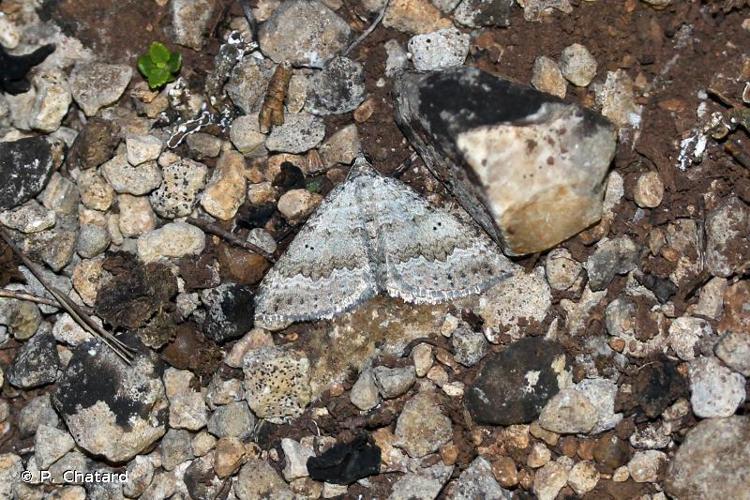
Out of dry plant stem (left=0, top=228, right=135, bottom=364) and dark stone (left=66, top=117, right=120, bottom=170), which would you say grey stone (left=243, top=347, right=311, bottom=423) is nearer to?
dry plant stem (left=0, top=228, right=135, bottom=364)

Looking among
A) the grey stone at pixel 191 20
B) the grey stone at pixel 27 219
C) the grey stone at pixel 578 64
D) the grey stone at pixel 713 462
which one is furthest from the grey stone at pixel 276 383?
the grey stone at pixel 578 64

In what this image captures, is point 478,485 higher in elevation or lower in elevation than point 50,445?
higher

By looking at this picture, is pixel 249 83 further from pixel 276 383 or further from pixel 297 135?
pixel 276 383

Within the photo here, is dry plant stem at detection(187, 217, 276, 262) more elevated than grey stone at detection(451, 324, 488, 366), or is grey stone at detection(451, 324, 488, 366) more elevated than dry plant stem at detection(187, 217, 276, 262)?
dry plant stem at detection(187, 217, 276, 262)

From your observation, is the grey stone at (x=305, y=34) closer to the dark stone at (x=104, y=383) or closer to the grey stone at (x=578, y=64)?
the grey stone at (x=578, y=64)

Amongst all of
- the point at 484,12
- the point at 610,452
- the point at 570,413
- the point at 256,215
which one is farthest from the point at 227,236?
the point at 610,452

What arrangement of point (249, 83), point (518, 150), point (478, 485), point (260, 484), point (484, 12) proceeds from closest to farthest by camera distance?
point (518, 150) → point (478, 485) → point (260, 484) → point (484, 12) → point (249, 83)

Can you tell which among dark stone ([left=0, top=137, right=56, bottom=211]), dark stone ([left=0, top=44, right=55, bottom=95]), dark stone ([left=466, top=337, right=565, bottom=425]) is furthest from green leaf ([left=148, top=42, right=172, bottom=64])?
dark stone ([left=466, top=337, right=565, bottom=425])
